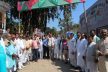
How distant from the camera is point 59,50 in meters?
23.6

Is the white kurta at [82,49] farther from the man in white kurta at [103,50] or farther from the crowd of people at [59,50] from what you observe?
the man in white kurta at [103,50]

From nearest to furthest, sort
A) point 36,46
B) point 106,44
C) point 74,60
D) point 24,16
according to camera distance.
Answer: point 106,44 < point 74,60 < point 36,46 < point 24,16

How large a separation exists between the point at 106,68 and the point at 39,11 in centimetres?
2990

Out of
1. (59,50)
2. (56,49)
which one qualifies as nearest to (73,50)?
(59,50)

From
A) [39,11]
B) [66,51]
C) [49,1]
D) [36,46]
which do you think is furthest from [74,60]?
[39,11]

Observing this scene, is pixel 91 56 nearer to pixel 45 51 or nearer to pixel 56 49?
pixel 56 49

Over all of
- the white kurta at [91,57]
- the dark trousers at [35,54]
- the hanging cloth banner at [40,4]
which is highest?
the hanging cloth banner at [40,4]

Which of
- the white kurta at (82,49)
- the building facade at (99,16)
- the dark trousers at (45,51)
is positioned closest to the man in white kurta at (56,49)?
the dark trousers at (45,51)

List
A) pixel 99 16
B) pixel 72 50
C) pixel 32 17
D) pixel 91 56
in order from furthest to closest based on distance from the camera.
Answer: pixel 32 17
pixel 99 16
pixel 72 50
pixel 91 56

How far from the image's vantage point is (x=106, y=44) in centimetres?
974

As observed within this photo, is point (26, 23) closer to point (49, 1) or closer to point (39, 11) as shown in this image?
point (39, 11)

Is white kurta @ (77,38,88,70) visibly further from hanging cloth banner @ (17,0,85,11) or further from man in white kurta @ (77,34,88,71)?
hanging cloth banner @ (17,0,85,11)

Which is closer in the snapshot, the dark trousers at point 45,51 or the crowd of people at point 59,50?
the crowd of people at point 59,50

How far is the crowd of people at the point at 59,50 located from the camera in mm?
9984
